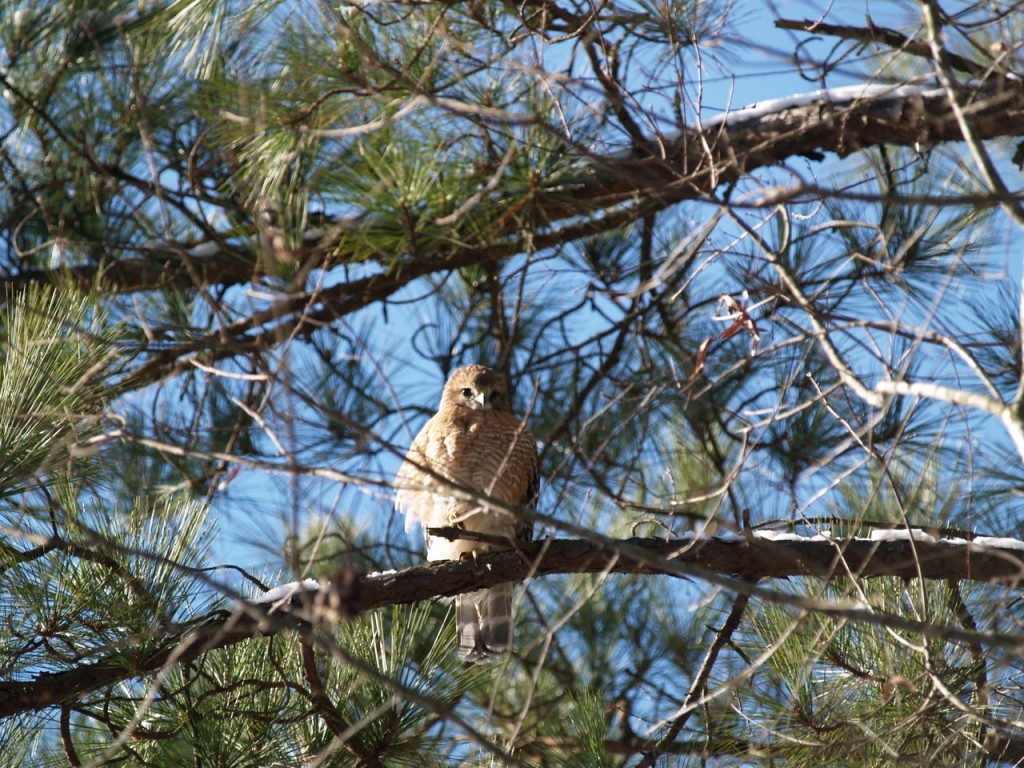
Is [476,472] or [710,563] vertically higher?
[476,472]

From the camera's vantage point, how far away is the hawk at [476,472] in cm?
420

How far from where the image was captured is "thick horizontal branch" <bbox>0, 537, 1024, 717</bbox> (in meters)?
2.73

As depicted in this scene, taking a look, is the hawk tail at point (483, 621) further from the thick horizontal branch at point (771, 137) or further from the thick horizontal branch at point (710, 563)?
the thick horizontal branch at point (771, 137)

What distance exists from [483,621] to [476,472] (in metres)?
0.60

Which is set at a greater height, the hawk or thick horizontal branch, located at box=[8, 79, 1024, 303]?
thick horizontal branch, located at box=[8, 79, 1024, 303]

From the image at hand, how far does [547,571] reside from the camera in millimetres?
3100

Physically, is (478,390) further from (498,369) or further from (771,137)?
(771,137)

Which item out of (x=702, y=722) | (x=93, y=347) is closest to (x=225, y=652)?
(x=93, y=347)

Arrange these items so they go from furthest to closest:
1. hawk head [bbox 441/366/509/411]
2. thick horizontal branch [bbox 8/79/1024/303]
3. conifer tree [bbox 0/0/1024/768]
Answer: hawk head [bbox 441/366/509/411]
thick horizontal branch [bbox 8/79/1024/303]
conifer tree [bbox 0/0/1024/768]

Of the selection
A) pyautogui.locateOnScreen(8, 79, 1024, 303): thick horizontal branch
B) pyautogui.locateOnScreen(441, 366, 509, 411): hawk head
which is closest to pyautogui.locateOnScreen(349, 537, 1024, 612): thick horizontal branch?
pyautogui.locateOnScreen(8, 79, 1024, 303): thick horizontal branch

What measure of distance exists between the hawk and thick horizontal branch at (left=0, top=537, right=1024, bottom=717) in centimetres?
99

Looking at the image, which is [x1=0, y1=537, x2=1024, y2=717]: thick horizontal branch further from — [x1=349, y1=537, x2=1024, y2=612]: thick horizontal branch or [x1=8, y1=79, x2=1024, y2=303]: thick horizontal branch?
[x1=8, y1=79, x2=1024, y2=303]: thick horizontal branch

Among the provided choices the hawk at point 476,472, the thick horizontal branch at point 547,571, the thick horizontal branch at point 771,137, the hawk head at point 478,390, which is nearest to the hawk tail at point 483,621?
the hawk at point 476,472

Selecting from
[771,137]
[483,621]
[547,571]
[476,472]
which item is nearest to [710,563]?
[547,571]
